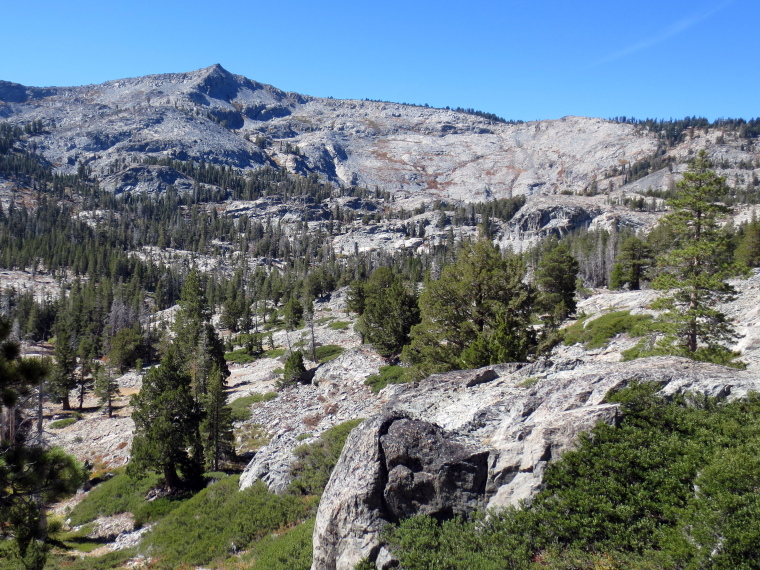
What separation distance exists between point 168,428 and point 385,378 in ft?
52.2

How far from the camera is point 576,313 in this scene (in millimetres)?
49875

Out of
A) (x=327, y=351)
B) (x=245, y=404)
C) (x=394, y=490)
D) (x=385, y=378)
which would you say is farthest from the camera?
(x=327, y=351)

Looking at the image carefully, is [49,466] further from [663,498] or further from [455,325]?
[455,325]

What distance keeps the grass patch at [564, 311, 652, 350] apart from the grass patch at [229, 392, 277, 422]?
27476mm

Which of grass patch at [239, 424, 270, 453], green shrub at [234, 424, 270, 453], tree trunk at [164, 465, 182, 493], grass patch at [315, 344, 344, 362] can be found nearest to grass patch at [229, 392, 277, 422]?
green shrub at [234, 424, 270, 453]

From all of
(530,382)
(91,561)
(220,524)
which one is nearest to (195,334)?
(91,561)

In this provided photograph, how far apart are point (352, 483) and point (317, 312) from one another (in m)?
82.9

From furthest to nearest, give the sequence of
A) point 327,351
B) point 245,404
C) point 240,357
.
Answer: point 240,357 → point 327,351 → point 245,404

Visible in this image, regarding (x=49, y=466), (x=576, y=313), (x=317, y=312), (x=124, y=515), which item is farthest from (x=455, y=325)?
(x=317, y=312)

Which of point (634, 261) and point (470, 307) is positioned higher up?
point (634, 261)

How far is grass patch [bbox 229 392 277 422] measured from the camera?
38.1m

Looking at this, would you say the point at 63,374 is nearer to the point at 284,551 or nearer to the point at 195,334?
the point at 195,334

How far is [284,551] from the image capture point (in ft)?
44.2

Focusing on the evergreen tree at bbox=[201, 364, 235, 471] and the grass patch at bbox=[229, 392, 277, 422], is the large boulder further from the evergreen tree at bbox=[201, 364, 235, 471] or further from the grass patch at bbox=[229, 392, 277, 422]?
the grass patch at bbox=[229, 392, 277, 422]
